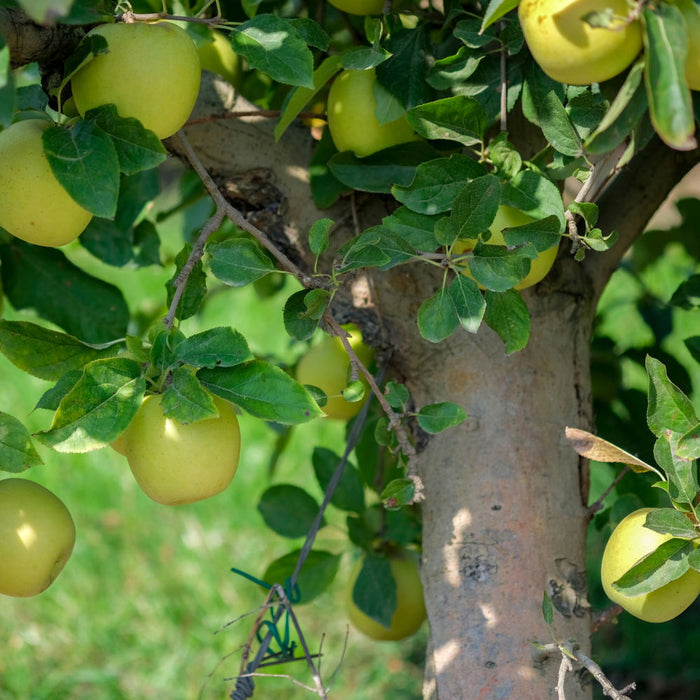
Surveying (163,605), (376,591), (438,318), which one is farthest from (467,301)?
(163,605)

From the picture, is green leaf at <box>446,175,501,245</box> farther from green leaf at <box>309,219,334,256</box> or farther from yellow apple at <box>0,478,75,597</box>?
yellow apple at <box>0,478,75,597</box>

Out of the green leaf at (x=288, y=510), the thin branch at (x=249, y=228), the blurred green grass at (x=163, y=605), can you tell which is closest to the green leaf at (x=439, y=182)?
the thin branch at (x=249, y=228)

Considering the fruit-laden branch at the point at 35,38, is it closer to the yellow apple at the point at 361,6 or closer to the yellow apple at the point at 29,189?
the yellow apple at the point at 29,189

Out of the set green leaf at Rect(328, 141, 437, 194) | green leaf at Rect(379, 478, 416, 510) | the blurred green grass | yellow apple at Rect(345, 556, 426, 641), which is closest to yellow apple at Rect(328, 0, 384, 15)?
green leaf at Rect(328, 141, 437, 194)

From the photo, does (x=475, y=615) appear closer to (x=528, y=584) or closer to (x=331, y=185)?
(x=528, y=584)

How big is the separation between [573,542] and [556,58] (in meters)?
0.51

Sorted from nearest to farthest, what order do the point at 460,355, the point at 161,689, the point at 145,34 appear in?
the point at 145,34 → the point at 460,355 → the point at 161,689

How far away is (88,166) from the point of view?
25.0 inches

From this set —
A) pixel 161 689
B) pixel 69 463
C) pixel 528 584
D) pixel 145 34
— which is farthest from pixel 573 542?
pixel 69 463

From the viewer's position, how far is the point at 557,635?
31.9 inches

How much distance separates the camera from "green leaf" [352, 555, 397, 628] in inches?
41.1

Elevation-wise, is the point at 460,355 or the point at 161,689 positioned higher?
the point at 460,355

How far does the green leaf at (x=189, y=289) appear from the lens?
0.79m

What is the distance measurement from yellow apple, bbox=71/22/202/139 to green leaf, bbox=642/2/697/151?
13.8 inches
